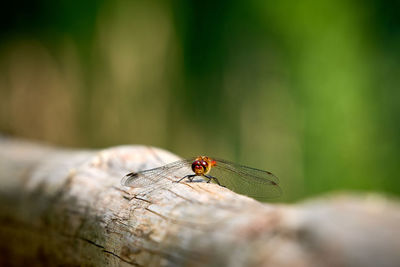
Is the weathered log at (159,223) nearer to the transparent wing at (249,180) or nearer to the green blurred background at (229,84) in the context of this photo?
the transparent wing at (249,180)

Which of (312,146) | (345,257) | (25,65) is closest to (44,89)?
(25,65)

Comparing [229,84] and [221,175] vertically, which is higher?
[229,84]

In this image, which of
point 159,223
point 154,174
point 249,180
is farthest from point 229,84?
point 159,223

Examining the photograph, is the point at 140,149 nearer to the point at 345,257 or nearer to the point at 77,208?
the point at 77,208

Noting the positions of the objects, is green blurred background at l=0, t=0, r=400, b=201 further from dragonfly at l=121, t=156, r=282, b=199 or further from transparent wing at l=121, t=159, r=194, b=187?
transparent wing at l=121, t=159, r=194, b=187

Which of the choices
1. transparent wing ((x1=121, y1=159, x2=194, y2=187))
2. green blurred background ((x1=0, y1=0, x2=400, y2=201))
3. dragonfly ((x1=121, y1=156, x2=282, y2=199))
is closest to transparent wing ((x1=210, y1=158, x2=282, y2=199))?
Answer: dragonfly ((x1=121, y1=156, x2=282, y2=199))

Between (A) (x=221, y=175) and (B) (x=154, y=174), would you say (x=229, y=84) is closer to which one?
(A) (x=221, y=175)

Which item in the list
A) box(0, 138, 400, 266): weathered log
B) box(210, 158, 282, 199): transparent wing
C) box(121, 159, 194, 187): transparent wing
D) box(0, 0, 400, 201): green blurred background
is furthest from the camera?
box(0, 0, 400, 201): green blurred background

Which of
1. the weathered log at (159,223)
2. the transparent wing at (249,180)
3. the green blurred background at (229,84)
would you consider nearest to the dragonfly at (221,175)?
the transparent wing at (249,180)
